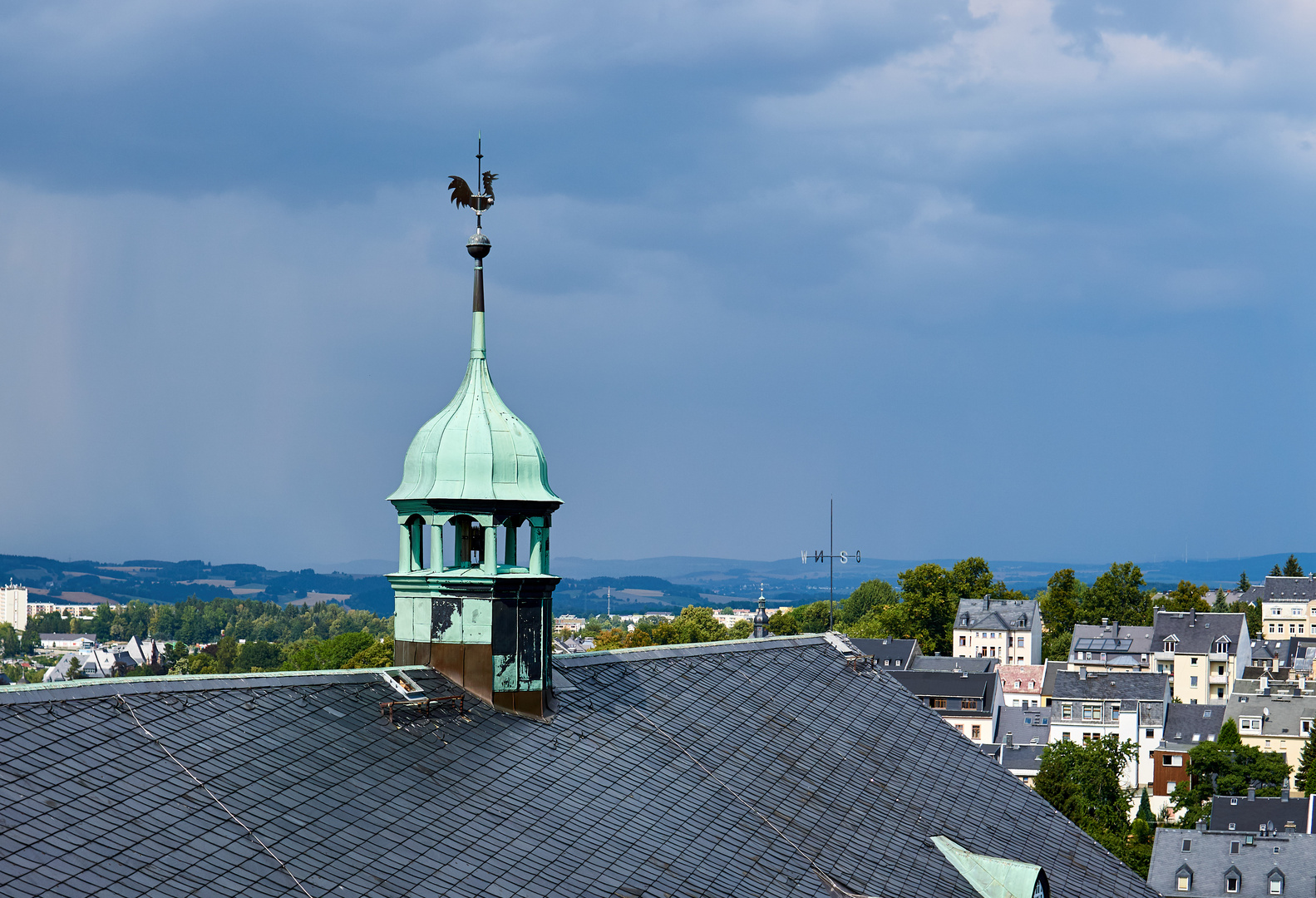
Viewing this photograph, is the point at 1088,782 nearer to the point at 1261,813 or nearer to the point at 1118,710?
the point at 1261,813

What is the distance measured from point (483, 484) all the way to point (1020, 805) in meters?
17.4

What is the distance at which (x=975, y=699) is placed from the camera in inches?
6319

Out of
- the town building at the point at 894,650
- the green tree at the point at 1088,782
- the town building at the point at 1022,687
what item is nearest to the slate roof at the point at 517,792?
the green tree at the point at 1088,782

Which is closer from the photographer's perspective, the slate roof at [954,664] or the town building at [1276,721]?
the town building at [1276,721]

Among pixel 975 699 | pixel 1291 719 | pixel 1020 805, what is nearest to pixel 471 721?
pixel 1020 805

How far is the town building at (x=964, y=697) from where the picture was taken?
15912cm

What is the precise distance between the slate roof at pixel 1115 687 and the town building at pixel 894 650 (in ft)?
78.9

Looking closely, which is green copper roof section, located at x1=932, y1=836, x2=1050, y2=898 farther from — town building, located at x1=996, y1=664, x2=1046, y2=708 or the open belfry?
town building, located at x1=996, y1=664, x2=1046, y2=708

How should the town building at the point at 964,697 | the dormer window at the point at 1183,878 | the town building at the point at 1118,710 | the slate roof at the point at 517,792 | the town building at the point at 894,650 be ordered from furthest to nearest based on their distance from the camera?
the town building at the point at 894,650
the town building at the point at 964,697
the town building at the point at 1118,710
the dormer window at the point at 1183,878
the slate roof at the point at 517,792

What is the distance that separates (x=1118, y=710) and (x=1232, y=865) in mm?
67649

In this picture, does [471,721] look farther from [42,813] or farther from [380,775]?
[42,813]

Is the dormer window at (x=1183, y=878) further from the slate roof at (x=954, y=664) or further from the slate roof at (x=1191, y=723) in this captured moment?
the slate roof at (x=954, y=664)

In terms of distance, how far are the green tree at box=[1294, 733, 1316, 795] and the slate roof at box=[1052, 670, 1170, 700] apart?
17.2m

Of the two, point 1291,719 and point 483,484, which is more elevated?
point 483,484
